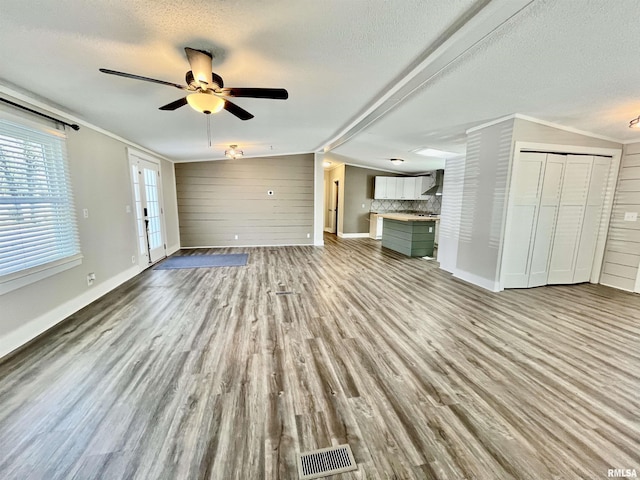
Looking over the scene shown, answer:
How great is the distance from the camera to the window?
7.77 ft

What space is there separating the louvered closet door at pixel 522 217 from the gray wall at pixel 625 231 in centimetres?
153

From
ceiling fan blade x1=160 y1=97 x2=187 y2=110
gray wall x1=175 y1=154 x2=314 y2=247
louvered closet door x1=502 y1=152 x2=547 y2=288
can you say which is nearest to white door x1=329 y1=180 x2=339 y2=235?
gray wall x1=175 y1=154 x2=314 y2=247

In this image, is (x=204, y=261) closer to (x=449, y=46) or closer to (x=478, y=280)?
(x=478, y=280)

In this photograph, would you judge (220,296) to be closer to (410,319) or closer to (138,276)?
(138,276)

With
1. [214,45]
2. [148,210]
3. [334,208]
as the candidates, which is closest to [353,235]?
[334,208]

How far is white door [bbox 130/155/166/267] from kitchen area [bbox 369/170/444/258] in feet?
18.4

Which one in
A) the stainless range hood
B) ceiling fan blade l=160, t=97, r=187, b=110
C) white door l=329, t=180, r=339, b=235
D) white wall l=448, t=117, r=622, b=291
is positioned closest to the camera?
ceiling fan blade l=160, t=97, r=187, b=110

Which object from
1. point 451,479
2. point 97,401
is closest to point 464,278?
point 451,479

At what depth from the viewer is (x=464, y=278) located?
14.8ft

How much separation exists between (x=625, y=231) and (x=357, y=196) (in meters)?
6.56

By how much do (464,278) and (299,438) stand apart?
4013 mm

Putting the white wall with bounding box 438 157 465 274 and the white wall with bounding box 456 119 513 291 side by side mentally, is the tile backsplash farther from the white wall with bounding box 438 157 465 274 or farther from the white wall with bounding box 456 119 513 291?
the white wall with bounding box 456 119 513 291

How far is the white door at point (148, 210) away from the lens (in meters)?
4.89

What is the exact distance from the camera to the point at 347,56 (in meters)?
2.20
